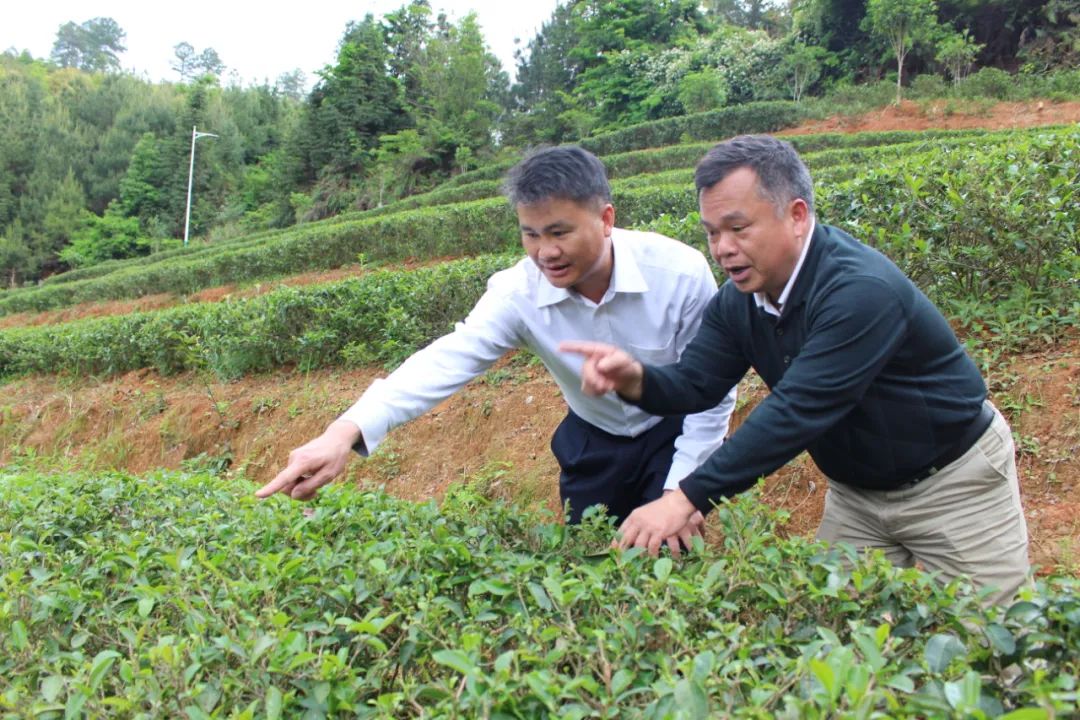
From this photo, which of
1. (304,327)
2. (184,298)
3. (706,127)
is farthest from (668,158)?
(304,327)

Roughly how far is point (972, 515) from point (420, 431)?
3.97 metres

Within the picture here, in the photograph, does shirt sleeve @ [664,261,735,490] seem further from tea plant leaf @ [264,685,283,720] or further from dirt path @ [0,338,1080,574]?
tea plant leaf @ [264,685,283,720]

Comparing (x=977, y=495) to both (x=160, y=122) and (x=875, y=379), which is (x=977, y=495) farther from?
(x=160, y=122)

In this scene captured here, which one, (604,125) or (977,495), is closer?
(977,495)

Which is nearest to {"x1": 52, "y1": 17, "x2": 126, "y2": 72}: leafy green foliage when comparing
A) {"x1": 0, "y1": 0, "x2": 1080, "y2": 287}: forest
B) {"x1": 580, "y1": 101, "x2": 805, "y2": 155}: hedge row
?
{"x1": 0, "y1": 0, "x2": 1080, "y2": 287}: forest

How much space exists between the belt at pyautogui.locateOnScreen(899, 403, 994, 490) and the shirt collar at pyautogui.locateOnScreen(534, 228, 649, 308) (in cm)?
91

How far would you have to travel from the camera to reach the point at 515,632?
1.52m

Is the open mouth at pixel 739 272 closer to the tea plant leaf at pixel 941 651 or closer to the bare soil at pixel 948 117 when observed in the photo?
the tea plant leaf at pixel 941 651

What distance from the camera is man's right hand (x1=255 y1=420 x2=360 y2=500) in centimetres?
212

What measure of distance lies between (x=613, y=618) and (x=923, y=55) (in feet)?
85.3

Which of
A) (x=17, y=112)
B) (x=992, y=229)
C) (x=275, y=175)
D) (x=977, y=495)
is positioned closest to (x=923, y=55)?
(x=992, y=229)

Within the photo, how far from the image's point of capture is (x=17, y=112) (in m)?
51.2

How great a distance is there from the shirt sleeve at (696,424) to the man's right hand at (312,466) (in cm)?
95

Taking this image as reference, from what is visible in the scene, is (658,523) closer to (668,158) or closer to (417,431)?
(417,431)
